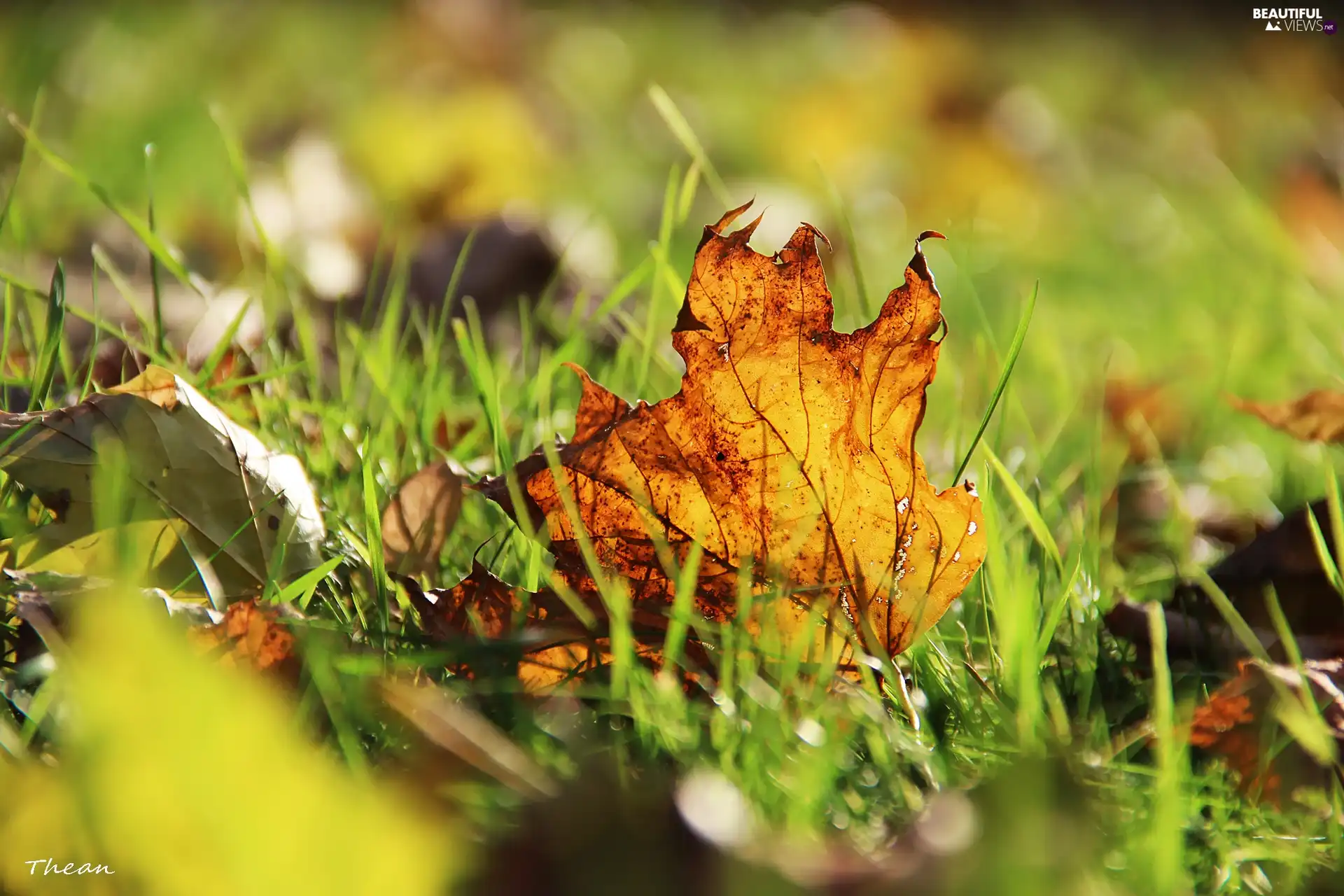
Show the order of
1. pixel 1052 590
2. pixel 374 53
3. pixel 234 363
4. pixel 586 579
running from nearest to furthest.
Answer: pixel 586 579 → pixel 1052 590 → pixel 234 363 → pixel 374 53

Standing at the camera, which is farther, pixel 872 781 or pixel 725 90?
pixel 725 90

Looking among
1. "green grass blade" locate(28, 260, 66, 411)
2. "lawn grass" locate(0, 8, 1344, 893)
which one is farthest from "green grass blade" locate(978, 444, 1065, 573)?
"green grass blade" locate(28, 260, 66, 411)

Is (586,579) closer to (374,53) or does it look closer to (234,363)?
(234,363)

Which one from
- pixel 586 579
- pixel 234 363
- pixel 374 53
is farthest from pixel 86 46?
pixel 586 579

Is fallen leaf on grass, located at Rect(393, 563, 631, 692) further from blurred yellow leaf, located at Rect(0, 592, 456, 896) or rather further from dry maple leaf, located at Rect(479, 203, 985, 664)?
blurred yellow leaf, located at Rect(0, 592, 456, 896)

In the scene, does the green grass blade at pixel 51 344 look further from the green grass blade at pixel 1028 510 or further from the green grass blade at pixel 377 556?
the green grass blade at pixel 1028 510
